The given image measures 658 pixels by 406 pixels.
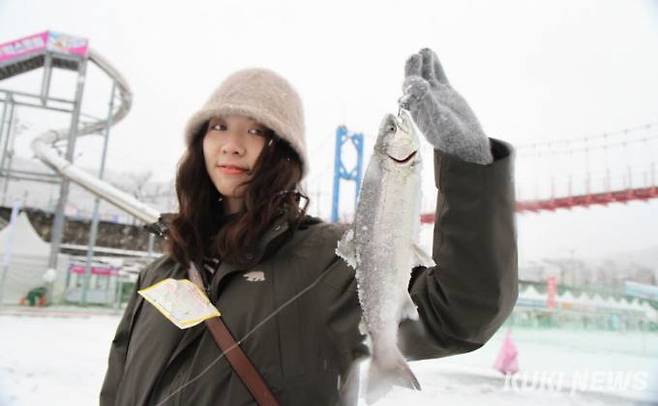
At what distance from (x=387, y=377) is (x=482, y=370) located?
730cm

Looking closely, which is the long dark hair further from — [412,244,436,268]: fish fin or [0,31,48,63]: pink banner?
[0,31,48,63]: pink banner

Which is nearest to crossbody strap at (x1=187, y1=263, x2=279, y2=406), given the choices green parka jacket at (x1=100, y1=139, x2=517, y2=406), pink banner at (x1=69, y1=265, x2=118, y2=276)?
green parka jacket at (x1=100, y1=139, x2=517, y2=406)

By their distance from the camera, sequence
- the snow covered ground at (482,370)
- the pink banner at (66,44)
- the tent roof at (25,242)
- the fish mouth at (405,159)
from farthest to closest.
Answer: the pink banner at (66,44) → the tent roof at (25,242) → the snow covered ground at (482,370) → the fish mouth at (405,159)

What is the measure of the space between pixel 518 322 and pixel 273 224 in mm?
10031

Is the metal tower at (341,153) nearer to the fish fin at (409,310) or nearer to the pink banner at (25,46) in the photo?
the fish fin at (409,310)

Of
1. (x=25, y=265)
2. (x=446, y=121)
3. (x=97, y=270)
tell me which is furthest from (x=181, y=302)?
(x=25, y=265)

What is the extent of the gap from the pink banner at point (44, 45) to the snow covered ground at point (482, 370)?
408 inches

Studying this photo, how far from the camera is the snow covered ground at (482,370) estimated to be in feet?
17.6

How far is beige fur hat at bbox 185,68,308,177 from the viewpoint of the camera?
1.51 meters

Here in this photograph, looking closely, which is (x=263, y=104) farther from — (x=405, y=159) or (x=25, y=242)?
(x=25, y=242)

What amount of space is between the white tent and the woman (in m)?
15.4

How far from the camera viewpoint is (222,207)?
1779 mm

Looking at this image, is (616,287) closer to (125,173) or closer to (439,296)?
(439,296)

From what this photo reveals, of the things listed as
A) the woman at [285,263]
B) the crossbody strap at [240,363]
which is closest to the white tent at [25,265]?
the woman at [285,263]
